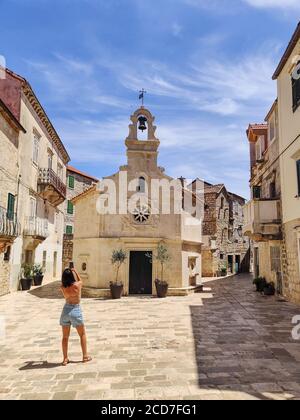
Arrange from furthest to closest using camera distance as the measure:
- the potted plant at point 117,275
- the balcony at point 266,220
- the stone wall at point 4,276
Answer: the stone wall at point 4,276 < the potted plant at point 117,275 < the balcony at point 266,220

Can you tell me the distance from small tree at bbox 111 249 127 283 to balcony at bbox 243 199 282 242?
614cm

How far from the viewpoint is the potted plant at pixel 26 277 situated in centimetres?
1742

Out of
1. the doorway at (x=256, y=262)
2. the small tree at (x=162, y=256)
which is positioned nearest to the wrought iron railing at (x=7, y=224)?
the small tree at (x=162, y=256)

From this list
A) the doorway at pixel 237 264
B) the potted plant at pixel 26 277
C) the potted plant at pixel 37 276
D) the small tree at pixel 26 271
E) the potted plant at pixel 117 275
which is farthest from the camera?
the doorway at pixel 237 264

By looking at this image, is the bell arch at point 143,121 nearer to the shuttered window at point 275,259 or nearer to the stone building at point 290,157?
the stone building at point 290,157

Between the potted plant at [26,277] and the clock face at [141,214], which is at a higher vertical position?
the clock face at [141,214]

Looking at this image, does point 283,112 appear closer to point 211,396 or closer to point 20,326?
point 211,396

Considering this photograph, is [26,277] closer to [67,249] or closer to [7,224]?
[7,224]

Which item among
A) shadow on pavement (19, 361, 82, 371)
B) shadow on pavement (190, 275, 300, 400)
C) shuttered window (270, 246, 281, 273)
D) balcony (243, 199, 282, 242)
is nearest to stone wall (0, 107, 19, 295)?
shadow on pavement (190, 275, 300, 400)

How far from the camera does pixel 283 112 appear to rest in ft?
43.8

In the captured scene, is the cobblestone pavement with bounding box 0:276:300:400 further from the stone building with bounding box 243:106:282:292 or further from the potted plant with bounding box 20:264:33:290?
the potted plant with bounding box 20:264:33:290

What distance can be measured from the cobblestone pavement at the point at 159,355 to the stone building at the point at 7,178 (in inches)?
166

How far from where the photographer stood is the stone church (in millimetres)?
15250

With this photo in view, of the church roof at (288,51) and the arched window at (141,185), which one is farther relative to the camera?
the arched window at (141,185)
